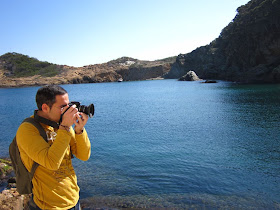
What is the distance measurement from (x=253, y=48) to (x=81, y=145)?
6506cm

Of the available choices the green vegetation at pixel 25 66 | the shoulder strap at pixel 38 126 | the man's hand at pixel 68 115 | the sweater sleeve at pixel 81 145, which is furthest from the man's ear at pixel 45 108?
the green vegetation at pixel 25 66

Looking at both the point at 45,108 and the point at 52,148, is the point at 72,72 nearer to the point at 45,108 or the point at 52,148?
the point at 45,108

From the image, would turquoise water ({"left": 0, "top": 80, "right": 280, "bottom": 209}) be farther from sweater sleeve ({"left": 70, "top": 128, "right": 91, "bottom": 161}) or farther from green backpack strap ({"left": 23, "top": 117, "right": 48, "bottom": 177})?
green backpack strap ({"left": 23, "top": 117, "right": 48, "bottom": 177})

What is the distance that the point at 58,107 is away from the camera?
2531mm

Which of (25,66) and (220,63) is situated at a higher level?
(25,66)

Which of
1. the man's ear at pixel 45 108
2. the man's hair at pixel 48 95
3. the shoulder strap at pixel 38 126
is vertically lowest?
the shoulder strap at pixel 38 126

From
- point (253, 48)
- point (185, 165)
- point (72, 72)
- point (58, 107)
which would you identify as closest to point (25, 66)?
point (72, 72)

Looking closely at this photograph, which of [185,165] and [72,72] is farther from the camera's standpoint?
[72,72]

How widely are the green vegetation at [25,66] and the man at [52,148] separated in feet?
447

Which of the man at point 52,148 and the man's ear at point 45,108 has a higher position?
the man's ear at point 45,108

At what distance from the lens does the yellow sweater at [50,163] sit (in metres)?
2.33

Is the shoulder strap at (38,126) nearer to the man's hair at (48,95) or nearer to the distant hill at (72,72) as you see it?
the man's hair at (48,95)

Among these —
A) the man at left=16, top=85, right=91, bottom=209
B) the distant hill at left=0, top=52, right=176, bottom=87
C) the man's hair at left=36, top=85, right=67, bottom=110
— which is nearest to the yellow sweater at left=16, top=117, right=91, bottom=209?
the man at left=16, top=85, right=91, bottom=209

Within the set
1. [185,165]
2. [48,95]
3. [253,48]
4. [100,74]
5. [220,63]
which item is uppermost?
[253,48]
